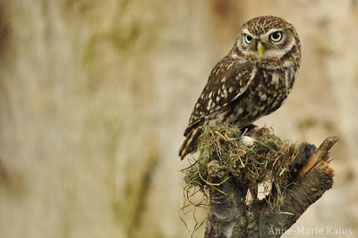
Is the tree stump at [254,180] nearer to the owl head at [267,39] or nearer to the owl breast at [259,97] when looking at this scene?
the owl breast at [259,97]

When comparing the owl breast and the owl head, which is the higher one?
the owl head

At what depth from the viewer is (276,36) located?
4266 millimetres

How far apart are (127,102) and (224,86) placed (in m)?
4.21

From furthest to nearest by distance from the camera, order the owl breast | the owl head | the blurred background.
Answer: the blurred background → the owl breast → the owl head

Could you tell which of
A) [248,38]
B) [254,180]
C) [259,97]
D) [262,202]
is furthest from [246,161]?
[248,38]

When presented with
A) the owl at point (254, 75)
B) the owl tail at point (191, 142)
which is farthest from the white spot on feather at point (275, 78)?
the owl tail at point (191, 142)

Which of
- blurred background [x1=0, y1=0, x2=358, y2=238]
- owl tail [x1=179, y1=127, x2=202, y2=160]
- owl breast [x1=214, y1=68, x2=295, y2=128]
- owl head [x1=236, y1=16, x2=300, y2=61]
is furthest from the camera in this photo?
blurred background [x1=0, y1=0, x2=358, y2=238]

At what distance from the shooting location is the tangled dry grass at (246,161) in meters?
3.44

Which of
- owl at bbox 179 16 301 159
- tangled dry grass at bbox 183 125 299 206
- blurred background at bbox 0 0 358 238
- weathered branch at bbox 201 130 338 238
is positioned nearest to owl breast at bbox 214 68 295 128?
owl at bbox 179 16 301 159

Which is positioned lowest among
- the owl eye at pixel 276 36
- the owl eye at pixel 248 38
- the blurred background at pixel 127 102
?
the owl eye at pixel 276 36

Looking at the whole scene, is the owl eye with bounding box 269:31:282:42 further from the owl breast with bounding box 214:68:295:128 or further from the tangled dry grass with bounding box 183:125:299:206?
the tangled dry grass with bounding box 183:125:299:206

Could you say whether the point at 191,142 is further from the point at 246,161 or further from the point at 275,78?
Result: the point at 246,161

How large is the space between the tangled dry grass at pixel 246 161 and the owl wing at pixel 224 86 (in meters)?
0.69

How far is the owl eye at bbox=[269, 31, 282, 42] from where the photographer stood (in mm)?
4223
